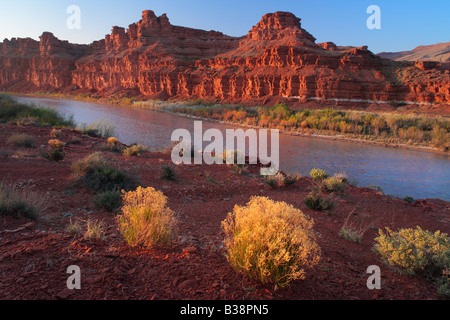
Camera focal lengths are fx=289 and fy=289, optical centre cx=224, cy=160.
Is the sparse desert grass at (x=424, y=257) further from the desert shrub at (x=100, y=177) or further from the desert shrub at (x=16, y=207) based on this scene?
the desert shrub at (x=100, y=177)

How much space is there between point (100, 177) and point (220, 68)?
5170cm

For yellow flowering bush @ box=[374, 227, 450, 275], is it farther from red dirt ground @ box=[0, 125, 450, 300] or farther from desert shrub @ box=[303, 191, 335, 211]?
desert shrub @ box=[303, 191, 335, 211]

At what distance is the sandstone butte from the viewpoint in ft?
131

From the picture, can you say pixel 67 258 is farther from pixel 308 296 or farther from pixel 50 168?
pixel 50 168

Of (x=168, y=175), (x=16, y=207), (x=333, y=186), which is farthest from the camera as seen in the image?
(x=333, y=186)

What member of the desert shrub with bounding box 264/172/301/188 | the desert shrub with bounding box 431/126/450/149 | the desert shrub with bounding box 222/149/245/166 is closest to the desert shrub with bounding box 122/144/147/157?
the desert shrub with bounding box 222/149/245/166

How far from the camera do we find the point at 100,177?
23.6 ft

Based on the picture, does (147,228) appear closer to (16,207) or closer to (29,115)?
(16,207)

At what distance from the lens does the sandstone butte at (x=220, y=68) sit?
39812 millimetres

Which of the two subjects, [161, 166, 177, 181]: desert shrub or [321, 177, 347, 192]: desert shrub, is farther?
[321, 177, 347, 192]: desert shrub

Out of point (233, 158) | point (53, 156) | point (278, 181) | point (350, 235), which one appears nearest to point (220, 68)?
point (233, 158)

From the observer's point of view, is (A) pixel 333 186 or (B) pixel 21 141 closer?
(A) pixel 333 186

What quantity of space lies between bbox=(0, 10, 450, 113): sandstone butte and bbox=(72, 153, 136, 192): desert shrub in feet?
119

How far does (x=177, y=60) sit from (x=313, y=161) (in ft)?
179
